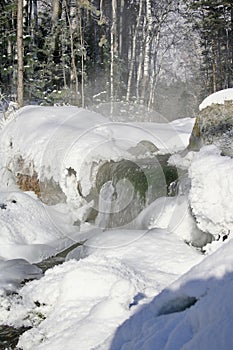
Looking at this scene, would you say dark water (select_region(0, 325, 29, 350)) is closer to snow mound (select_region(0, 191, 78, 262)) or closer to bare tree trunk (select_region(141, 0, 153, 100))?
snow mound (select_region(0, 191, 78, 262))

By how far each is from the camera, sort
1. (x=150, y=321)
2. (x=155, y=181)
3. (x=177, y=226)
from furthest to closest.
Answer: (x=155, y=181), (x=177, y=226), (x=150, y=321)

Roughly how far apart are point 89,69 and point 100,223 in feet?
44.1

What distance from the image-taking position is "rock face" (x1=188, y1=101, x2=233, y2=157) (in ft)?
19.8

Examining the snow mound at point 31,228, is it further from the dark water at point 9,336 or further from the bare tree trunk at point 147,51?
the bare tree trunk at point 147,51

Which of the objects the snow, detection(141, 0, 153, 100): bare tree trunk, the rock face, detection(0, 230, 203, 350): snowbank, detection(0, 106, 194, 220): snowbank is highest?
detection(141, 0, 153, 100): bare tree trunk

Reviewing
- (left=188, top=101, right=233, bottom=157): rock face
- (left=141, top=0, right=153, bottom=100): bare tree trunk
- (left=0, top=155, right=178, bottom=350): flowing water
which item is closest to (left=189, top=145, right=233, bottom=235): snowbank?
(left=188, top=101, right=233, bottom=157): rock face

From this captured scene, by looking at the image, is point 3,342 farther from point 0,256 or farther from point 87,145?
point 87,145

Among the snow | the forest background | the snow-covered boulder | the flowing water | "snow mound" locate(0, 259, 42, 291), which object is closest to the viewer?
"snow mound" locate(0, 259, 42, 291)

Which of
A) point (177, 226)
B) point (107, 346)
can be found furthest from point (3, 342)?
point (177, 226)

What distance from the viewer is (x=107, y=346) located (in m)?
2.64

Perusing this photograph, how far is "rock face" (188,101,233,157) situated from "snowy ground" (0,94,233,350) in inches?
19.4

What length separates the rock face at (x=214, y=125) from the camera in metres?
6.04

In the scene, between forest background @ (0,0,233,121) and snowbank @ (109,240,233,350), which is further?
forest background @ (0,0,233,121)

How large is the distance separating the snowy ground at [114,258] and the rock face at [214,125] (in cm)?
49
